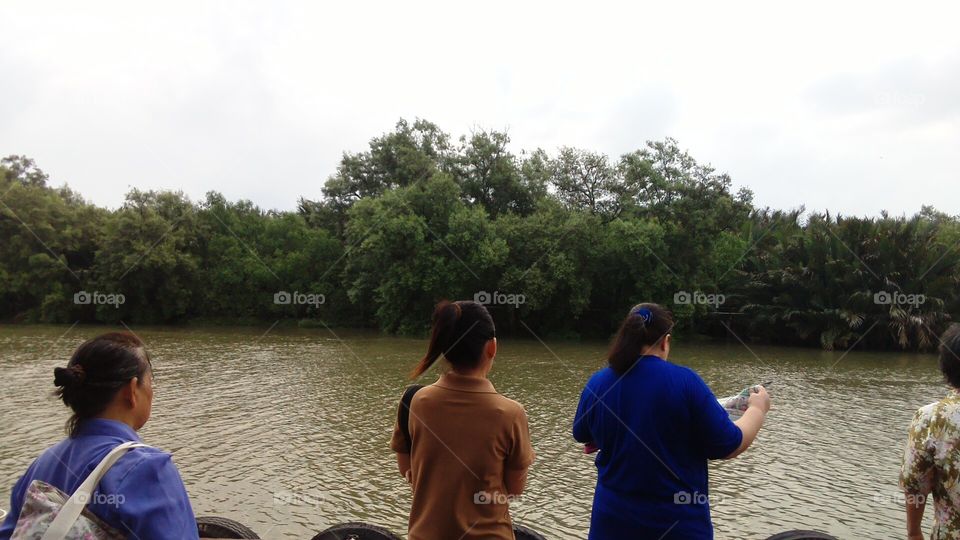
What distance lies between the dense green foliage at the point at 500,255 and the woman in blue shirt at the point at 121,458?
29.0 m

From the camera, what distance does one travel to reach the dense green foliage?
2892 cm

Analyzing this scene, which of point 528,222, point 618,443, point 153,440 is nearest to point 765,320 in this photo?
point 528,222

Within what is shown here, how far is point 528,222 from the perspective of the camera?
32562 millimetres

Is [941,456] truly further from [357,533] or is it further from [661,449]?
[357,533]

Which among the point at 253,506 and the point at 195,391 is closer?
the point at 253,506

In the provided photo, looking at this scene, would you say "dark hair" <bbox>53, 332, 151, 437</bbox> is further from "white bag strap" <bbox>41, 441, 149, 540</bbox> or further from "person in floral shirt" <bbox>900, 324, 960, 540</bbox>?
"person in floral shirt" <bbox>900, 324, 960, 540</bbox>

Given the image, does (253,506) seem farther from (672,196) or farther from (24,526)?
(672,196)

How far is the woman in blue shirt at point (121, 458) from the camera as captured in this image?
1763 mm

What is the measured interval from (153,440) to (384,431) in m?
3.78
